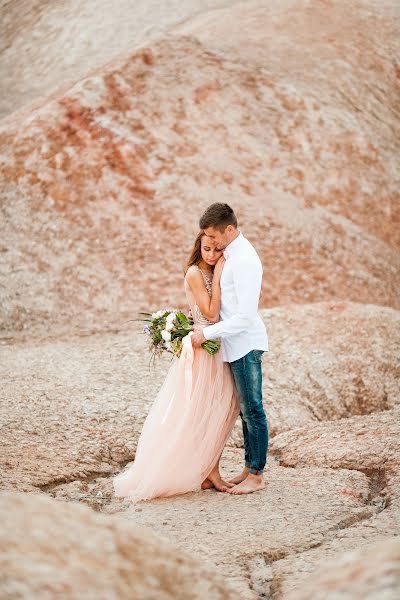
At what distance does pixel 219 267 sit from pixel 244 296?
35 cm

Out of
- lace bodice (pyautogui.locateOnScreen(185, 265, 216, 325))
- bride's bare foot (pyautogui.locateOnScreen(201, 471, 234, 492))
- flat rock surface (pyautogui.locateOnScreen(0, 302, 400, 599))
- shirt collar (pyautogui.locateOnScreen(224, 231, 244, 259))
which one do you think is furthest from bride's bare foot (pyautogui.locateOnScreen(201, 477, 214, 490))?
shirt collar (pyautogui.locateOnScreen(224, 231, 244, 259))

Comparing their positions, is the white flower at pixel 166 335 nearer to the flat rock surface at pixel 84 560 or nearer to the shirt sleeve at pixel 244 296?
the shirt sleeve at pixel 244 296

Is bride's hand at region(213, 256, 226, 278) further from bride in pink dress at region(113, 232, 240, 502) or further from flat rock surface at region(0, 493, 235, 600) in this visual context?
flat rock surface at region(0, 493, 235, 600)

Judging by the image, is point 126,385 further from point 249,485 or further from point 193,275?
point 193,275

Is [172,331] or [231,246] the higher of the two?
[231,246]

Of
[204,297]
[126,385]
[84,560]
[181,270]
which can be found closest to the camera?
[84,560]

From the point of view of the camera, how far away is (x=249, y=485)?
670 cm

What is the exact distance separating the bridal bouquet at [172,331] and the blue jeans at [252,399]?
0.25 meters

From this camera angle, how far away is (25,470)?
23.4ft

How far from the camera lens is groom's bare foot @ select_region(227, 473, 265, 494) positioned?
21.9 ft

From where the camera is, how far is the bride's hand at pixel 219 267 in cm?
643

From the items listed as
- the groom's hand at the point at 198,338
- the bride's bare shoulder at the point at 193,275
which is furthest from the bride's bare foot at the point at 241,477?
the bride's bare shoulder at the point at 193,275

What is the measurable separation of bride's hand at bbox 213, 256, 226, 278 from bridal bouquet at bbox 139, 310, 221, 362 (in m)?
0.49

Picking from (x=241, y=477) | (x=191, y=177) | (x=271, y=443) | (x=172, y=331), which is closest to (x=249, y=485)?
(x=241, y=477)
